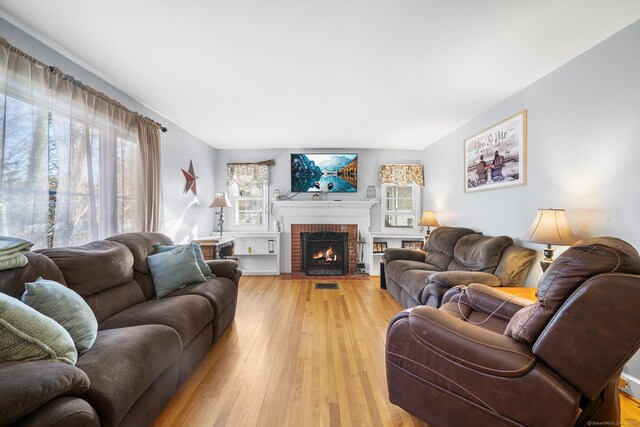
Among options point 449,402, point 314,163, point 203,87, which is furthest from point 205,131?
point 449,402

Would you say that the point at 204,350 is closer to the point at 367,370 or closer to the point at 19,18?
the point at 367,370

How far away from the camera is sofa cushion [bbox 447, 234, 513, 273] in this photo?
280cm

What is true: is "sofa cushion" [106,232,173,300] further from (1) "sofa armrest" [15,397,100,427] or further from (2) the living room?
(1) "sofa armrest" [15,397,100,427]

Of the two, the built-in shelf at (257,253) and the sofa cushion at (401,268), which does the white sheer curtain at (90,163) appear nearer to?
the built-in shelf at (257,253)

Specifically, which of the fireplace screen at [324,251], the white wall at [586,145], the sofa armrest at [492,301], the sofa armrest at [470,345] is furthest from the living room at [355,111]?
the fireplace screen at [324,251]

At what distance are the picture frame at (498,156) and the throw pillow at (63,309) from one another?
3.70 meters

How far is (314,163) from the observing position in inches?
201

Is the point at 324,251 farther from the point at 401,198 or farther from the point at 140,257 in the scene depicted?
the point at 140,257

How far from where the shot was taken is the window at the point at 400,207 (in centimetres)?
523

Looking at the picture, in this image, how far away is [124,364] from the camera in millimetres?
1298

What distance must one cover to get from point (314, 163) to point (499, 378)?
4404 mm

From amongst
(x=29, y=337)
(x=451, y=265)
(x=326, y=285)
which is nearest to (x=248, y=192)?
(x=326, y=285)

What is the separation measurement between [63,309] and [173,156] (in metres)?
2.81

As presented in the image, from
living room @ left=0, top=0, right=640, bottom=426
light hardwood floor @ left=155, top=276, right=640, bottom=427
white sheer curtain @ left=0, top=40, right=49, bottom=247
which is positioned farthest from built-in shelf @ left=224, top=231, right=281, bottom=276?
white sheer curtain @ left=0, top=40, right=49, bottom=247
